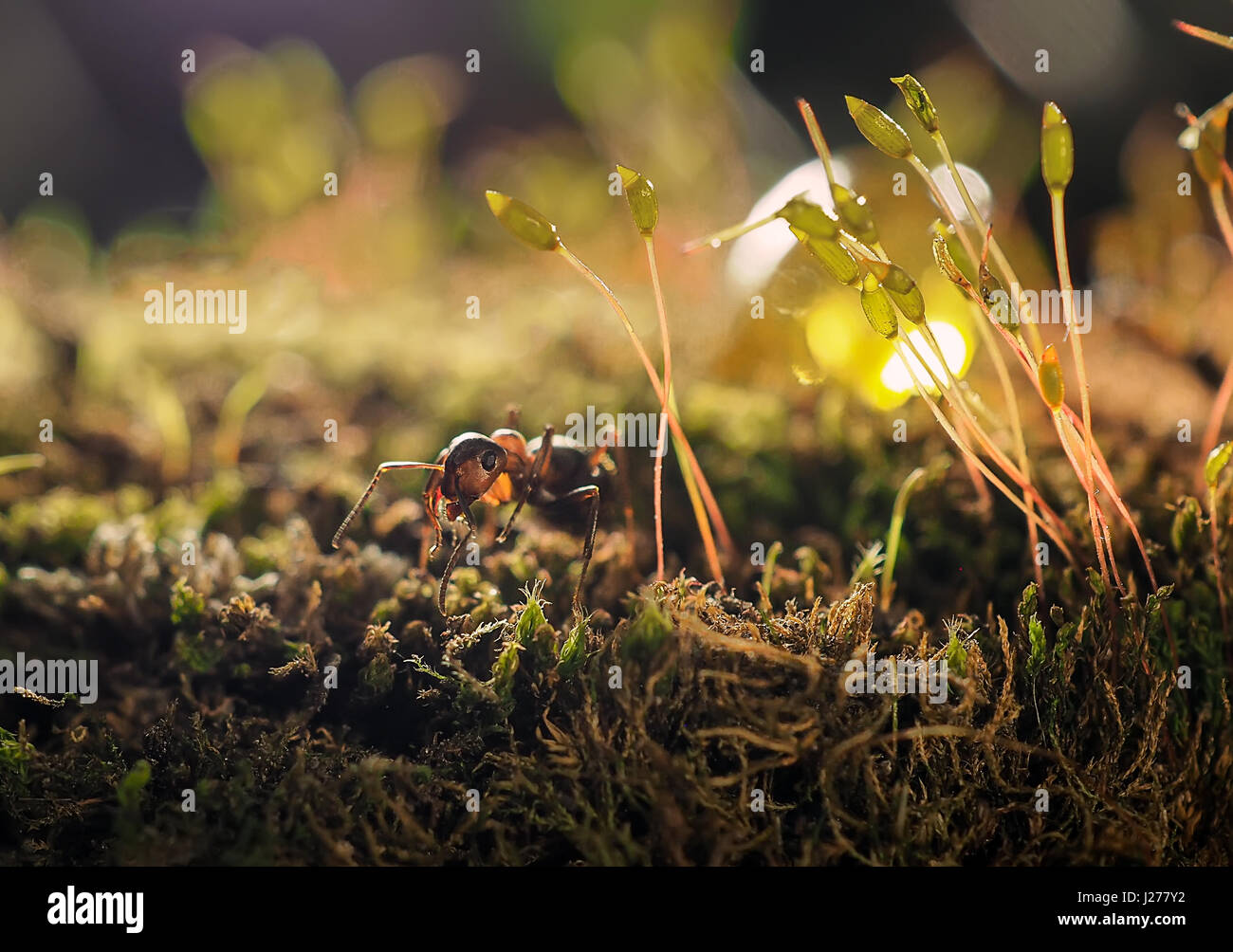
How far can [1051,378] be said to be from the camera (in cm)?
85

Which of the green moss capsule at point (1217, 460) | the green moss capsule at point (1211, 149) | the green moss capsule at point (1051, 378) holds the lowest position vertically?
the green moss capsule at point (1217, 460)

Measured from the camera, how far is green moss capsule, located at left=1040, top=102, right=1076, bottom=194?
2.86ft

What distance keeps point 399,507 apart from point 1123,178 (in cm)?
273

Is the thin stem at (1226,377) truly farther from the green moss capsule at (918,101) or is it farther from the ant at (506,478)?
the ant at (506,478)

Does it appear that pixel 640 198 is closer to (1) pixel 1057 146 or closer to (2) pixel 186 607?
(1) pixel 1057 146

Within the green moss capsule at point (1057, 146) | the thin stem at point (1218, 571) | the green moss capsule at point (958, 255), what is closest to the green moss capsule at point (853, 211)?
the green moss capsule at point (958, 255)

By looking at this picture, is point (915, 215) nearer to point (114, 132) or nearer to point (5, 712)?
point (5, 712)

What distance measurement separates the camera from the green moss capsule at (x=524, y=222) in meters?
0.85

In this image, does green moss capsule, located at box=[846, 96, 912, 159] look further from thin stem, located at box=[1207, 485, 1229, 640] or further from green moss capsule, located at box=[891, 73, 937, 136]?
thin stem, located at box=[1207, 485, 1229, 640]

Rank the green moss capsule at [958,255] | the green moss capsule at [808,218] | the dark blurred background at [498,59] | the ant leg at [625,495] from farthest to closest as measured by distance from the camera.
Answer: the dark blurred background at [498,59]
the ant leg at [625,495]
the green moss capsule at [958,255]
the green moss capsule at [808,218]

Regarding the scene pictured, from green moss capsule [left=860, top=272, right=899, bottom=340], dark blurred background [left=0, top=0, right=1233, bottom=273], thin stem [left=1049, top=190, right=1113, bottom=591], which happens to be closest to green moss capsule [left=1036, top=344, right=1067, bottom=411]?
thin stem [left=1049, top=190, right=1113, bottom=591]

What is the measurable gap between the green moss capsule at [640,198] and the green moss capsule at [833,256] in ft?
0.52
